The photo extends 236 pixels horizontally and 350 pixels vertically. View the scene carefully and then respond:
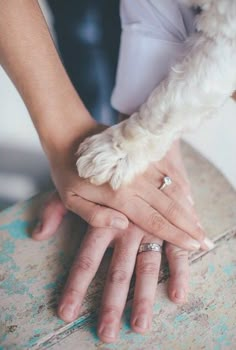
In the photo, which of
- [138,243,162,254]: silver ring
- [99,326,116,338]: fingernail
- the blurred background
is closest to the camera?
[99,326,116,338]: fingernail

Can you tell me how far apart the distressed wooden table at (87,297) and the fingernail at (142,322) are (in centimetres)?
2

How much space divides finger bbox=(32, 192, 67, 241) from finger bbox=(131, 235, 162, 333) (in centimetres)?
16

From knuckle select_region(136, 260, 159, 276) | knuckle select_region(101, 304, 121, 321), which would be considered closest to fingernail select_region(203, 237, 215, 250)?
knuckle select_region(136, 260, 159, 276)

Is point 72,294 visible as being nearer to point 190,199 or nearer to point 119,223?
point 119,223

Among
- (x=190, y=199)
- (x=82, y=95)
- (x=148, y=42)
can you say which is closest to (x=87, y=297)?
(x=190, y=199)

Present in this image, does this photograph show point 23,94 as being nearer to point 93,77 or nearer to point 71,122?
point 71,122

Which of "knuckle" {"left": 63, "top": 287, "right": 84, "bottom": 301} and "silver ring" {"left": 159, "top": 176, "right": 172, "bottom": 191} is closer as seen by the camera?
"knuckle" {"left": 63, "top": 287, "right": 84, "bottom": 301}

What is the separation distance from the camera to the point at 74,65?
128cm

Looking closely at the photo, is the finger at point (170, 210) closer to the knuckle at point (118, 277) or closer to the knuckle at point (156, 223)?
the knuckle at point (156, 223)

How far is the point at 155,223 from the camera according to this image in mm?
727

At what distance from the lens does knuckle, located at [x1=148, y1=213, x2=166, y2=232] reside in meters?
0.73

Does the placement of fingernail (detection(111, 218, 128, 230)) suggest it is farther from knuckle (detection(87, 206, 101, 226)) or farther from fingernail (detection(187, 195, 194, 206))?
fingernail (detection(187, 195, 194, 206))

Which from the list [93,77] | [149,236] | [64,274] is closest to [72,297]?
[64,274]

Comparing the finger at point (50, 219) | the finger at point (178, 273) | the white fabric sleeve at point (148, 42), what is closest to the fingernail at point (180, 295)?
the finger at point (178, 273)
